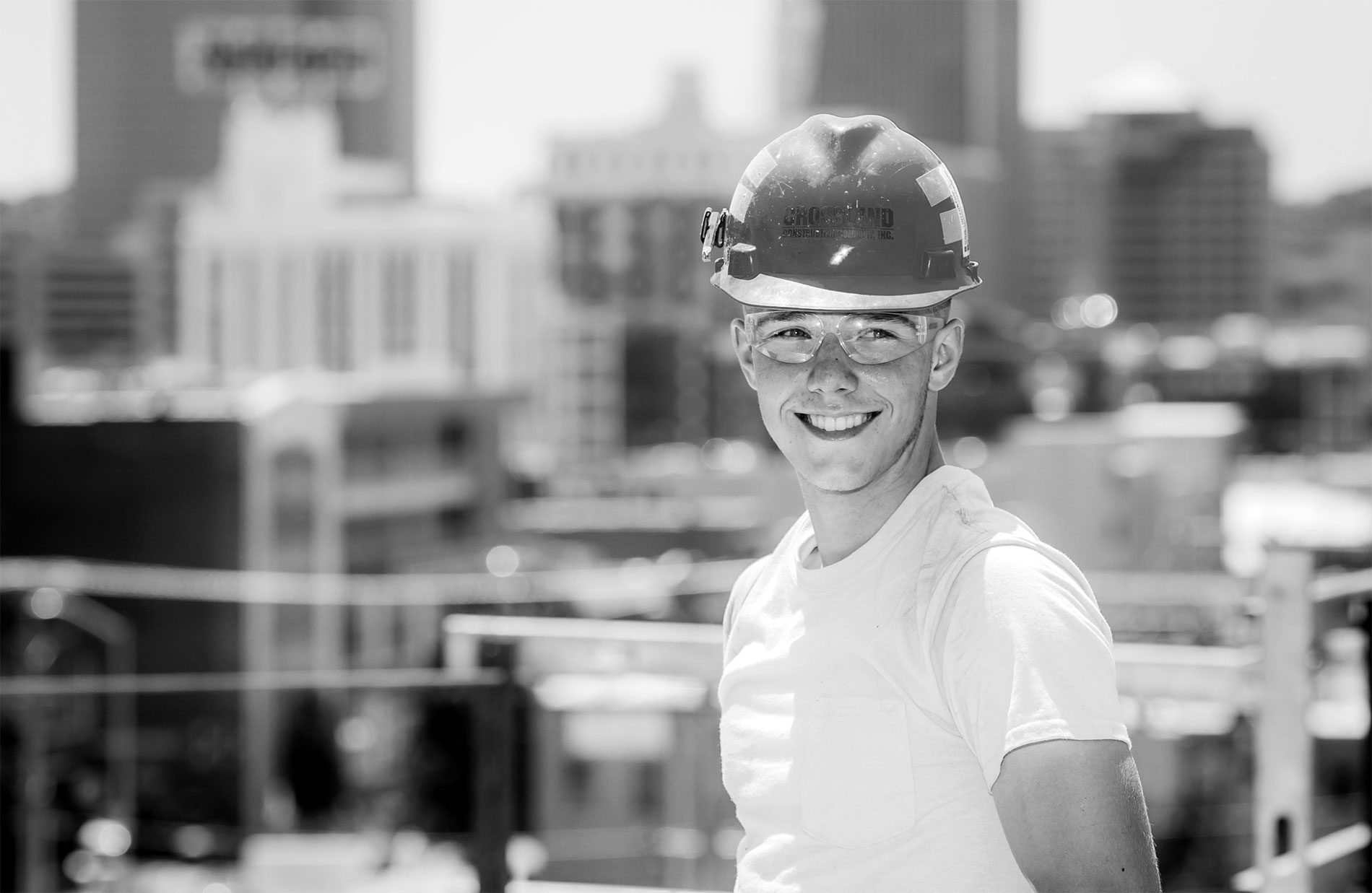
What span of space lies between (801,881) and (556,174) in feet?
444

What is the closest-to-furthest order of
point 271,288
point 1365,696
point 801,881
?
point 801,881, point 1365,696, point 271,288

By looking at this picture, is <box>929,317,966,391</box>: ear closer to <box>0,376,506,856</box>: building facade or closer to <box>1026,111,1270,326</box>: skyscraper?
<box>0,376,506,856</box>: building facade

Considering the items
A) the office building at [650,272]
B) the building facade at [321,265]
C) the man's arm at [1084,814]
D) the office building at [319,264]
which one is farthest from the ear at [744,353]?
the office building at [319,264]

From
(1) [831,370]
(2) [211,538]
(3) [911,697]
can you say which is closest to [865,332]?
(1) [831,370]

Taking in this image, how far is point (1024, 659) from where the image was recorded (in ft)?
6.08

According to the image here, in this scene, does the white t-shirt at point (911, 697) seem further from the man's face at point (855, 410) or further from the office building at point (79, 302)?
the office building at point (79, 302)

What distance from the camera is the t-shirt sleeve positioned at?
1833 mm

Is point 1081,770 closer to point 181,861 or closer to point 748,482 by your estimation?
point 181,861

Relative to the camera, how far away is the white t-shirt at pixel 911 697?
73.4 inches

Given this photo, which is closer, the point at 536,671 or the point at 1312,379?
the point at 536,671

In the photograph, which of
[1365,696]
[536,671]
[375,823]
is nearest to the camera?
[1365,696]

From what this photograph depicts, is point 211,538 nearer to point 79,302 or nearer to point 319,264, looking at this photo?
point 319,264

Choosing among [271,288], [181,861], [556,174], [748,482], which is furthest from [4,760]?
[556,174]

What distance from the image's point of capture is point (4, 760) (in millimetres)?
31578
